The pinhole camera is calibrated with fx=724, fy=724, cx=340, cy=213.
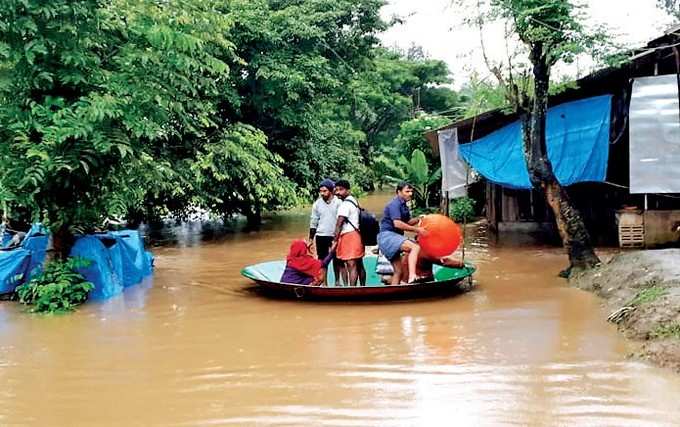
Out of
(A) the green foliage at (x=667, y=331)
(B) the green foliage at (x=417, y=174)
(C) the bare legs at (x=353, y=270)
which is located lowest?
(A) the green foliage at (x=667, y=331)

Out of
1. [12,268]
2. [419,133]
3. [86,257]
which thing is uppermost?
[419,133]

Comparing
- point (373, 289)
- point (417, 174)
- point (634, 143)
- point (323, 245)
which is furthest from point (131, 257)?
point (417, 174)

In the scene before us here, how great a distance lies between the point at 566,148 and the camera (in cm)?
1262

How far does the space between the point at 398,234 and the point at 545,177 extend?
8.64 feet

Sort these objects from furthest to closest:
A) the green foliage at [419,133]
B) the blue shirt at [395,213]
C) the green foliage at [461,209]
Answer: the green foliage at [419,133] < the green foliage at [461,209] < the blue shirt at [395,213]

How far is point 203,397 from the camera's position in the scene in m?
5.47

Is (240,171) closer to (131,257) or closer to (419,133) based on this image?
(131,257)

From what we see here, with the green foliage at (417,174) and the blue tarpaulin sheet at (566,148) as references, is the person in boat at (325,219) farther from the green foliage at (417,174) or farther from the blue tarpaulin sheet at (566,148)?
the green foliage at (417,174)

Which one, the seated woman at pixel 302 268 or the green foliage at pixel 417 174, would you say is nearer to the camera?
the seated woman at pixel 302 268

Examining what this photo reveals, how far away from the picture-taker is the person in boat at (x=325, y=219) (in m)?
9.27

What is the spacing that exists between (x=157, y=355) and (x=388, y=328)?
7.67 ft

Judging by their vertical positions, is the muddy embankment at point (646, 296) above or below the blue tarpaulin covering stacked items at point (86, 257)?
below

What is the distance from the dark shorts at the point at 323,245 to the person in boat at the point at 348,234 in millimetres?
417

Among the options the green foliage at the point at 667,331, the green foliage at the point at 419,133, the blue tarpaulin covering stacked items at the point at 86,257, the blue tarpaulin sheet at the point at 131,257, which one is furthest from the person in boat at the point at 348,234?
the green foliage at the point at 419,133
